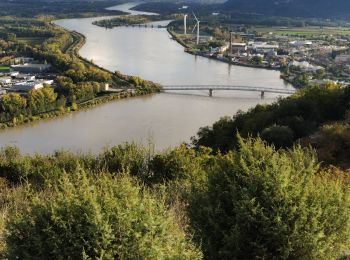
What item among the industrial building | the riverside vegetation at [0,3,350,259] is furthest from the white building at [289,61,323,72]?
the riverside vegetation at [0,3,350,259]

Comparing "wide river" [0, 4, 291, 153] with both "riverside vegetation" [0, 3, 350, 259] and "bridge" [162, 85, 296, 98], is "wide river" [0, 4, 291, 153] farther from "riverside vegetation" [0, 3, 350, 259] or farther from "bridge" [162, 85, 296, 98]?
"riverside vegetation" [0, 3, 350, 259]

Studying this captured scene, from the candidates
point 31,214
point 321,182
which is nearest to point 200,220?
point 321,182

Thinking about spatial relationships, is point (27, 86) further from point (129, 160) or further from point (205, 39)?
point (205, 39)

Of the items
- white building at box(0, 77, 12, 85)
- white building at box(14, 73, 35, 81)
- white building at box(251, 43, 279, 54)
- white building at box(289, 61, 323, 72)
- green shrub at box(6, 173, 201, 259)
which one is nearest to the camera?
green shrub at box(6, 173, 201, 259)

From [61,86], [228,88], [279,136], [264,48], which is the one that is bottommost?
[228,88]

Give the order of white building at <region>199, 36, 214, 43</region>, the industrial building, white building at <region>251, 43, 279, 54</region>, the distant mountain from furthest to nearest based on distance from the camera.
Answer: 1. the distant mountain
2. white building at <region>199, 36, 214, 43</region>
3. white building at <region>251, 43, 279, 54</region>
4. the industrial building

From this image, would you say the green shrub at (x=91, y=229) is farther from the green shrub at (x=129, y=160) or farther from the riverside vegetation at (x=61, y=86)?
the riverside vegetation at (x=61, y=86)

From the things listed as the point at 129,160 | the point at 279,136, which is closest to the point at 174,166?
the point at 129,160
